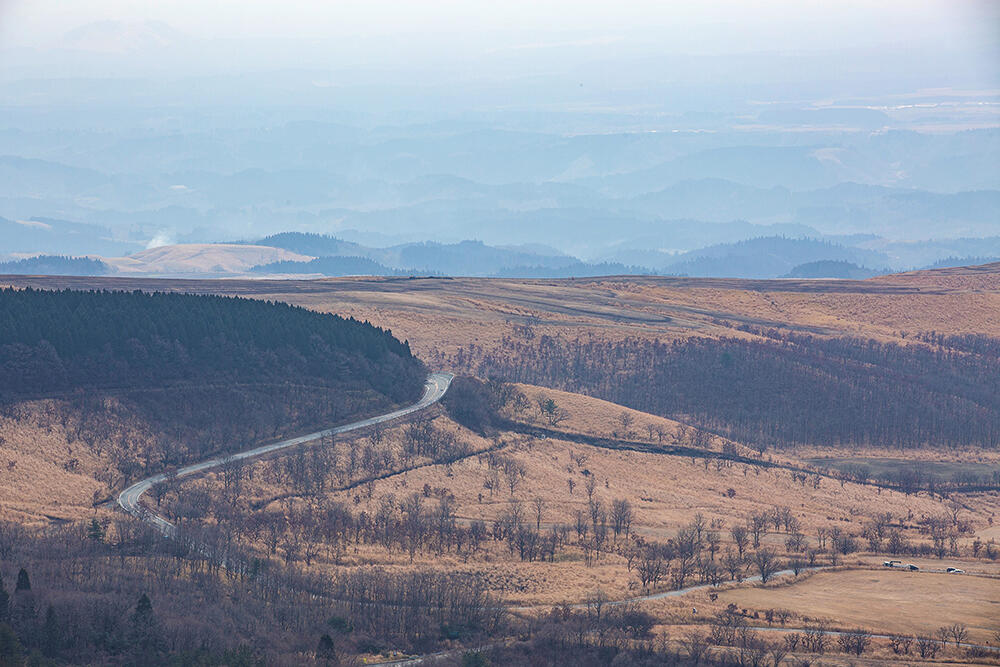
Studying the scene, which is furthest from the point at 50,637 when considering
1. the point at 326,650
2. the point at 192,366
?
the point at 192,366

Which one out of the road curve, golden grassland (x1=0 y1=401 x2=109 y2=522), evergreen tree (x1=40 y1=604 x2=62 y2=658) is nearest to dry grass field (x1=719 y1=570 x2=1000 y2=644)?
evergreen tree (x1=40 y1=604 x2=62 y2=658)

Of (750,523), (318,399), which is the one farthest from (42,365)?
(750,523)

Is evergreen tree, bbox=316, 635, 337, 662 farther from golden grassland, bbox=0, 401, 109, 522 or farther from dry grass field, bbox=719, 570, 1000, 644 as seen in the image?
golden grassland, bbox=0, 401, 109, 522

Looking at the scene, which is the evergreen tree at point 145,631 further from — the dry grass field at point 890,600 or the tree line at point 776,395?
the tree line at point 776,395

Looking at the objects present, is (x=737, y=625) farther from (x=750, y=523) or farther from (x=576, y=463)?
(x=576, y=463)

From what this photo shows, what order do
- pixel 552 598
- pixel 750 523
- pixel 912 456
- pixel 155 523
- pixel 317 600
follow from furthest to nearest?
pixel 912 456
pixel 750 523
pixel 155 523
pixel 552 598
pixel 317 600

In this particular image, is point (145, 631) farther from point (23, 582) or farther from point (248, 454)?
point (248, 454)

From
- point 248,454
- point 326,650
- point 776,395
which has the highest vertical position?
point 776,395

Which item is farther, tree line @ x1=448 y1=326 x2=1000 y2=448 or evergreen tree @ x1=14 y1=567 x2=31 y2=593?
tree line @ x1=448 y1=326 x2=1000 y2=448
